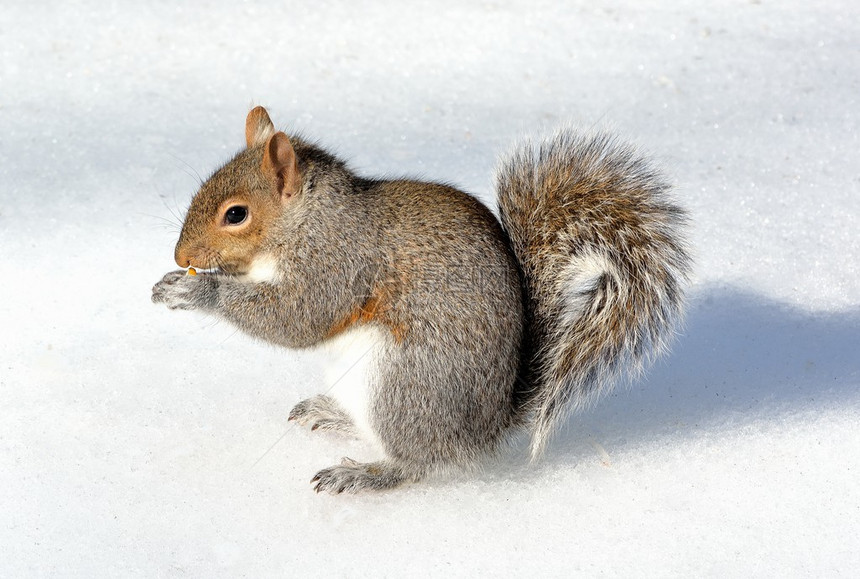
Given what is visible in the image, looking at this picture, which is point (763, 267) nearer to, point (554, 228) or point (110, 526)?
point (554, 228)

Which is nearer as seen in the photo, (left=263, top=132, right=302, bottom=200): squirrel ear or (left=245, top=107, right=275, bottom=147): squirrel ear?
(left=263, top=132, right=302, bottom=200): squirrel ear

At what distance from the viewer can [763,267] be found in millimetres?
3008

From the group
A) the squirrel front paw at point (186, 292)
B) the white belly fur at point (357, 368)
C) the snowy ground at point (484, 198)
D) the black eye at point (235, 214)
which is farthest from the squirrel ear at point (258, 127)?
the snowy ground at point (484, 198)

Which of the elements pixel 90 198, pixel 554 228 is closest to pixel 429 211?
pixel 554 228

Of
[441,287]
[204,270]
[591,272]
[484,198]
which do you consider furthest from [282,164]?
[484,198]

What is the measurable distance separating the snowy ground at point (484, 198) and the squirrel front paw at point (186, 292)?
336 mm

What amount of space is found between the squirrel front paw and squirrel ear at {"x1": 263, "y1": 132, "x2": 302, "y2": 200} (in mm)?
264

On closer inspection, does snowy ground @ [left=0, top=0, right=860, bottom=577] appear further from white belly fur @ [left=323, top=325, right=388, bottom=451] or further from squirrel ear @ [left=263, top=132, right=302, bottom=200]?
squirrel ear @ [left=263, top=132, right=302, bottom=200]

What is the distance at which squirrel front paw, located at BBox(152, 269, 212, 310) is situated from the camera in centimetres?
226

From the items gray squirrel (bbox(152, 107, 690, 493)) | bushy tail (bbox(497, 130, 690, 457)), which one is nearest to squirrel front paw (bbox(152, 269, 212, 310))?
gray squirrel (bbox(152, 107, 690, 493))


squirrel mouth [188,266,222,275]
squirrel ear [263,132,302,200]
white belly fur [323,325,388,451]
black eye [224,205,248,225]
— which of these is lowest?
white belly fur [323,325,388,451]

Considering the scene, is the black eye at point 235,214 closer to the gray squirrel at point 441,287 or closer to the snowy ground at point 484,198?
the gray squirrel at point 441,287

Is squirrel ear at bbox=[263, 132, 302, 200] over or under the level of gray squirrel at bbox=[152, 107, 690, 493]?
over

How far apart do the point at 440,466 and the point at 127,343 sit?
3.12 ft
